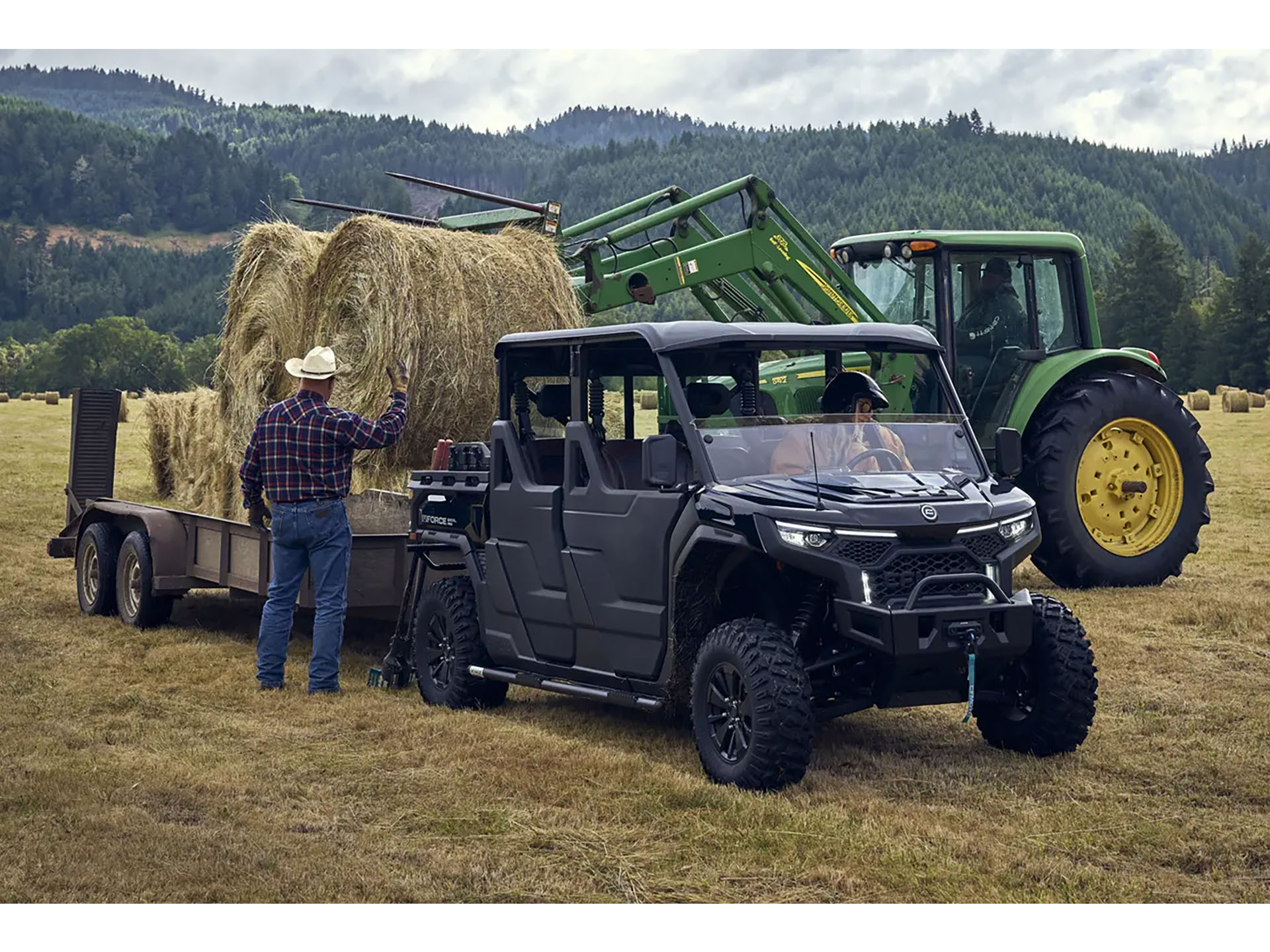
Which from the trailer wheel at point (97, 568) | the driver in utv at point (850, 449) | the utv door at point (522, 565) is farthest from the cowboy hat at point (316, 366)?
the trailer wheel at point (97, 568)

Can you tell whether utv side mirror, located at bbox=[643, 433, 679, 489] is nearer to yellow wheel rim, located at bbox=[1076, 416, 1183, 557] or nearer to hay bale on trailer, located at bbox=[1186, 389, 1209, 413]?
yellow wheel rim, located at bbox=[1076, 416, 1183, 557]

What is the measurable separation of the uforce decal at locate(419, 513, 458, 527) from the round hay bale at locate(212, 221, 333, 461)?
3600mm

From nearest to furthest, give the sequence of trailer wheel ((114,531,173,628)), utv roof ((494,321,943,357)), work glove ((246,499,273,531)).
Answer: utv roof ((494,321,943,357)) < work glove ((246,499,273,531)) < trailer wheel ((114,531,173,628))

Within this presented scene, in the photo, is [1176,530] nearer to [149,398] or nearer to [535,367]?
[535,367]

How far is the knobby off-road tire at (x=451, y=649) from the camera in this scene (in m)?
8.36

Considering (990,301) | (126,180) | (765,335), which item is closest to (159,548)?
(765,335)

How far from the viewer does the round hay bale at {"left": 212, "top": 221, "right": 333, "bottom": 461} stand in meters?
Answer: 12.3

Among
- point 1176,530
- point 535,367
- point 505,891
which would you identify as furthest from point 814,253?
point 505,891

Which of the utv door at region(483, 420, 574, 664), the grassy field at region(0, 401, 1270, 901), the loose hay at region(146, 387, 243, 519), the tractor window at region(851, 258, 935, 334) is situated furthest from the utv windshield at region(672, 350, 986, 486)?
the loose hay at region(146, 387, 243, 519)

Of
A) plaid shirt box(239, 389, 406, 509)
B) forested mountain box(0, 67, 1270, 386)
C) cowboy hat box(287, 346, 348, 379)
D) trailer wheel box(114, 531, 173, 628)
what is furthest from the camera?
forested mountain box(0, 67, 1270, 386)

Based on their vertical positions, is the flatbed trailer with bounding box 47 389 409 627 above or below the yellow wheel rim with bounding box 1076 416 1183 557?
below

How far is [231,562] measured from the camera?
10297 millimetres

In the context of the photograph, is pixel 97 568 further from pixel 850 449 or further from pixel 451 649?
pixel 850 449

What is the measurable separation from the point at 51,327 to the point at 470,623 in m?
139
